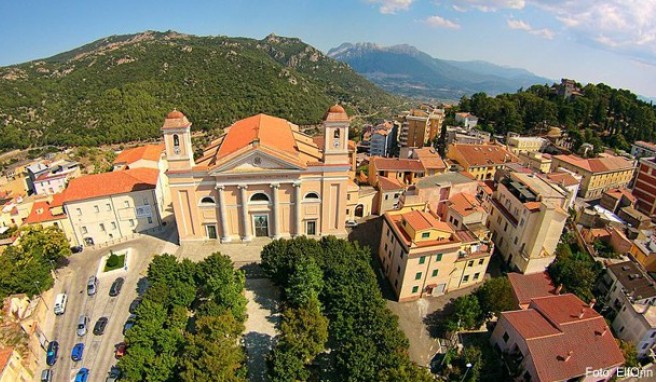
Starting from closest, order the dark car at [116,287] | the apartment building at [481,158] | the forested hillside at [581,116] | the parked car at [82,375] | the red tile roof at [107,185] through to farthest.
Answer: the parked car at [82,375] < the dark car at [116,287] < the red tile roof at [107,185] < the apartment building at [481,158] < the forested hillside at [581,116]

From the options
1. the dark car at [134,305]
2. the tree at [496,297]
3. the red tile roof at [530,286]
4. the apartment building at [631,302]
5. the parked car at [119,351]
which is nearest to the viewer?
the parked car at [119,351]

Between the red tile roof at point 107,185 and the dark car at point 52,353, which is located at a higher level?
the red tile roof at point 107,185

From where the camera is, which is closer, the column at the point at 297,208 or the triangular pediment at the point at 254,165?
the triangular pediment at the point at 254,165

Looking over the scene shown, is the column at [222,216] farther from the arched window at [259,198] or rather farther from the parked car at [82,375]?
the parked car at [82,375]

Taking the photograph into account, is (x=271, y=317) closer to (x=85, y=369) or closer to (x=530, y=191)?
(x=85, y=369)

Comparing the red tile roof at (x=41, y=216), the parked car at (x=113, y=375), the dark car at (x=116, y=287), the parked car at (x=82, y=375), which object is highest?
the red tile roof at (x=41, y=216)

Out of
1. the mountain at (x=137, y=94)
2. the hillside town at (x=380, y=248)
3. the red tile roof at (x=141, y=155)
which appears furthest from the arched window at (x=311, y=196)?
the mountain at (x=137, y=94)

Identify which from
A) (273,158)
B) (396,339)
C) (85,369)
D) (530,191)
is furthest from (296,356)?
(530,191)
